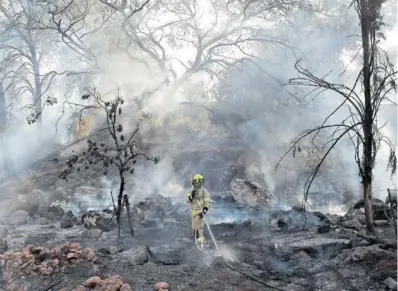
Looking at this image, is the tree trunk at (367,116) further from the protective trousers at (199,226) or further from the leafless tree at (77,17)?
the leafless tree at (77,17)

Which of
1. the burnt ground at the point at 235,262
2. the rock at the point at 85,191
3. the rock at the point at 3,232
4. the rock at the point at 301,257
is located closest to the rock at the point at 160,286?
the burnt ground at the point at 235,262

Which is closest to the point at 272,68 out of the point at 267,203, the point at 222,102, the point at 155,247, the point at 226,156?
the point at 222,102

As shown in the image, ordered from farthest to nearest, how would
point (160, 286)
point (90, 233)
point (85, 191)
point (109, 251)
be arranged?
point (85, 191) < point (90, 233) < point (109, 251) < point (160, 286)

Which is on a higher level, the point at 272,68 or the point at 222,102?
the point at 272,68

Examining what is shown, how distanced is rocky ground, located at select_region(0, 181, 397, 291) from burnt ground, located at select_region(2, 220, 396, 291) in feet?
0.06

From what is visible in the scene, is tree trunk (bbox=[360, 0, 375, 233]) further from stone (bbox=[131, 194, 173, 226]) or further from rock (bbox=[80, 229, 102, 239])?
rock (bbox=[80, 229, 102, 239])

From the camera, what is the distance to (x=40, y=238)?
34.4ft

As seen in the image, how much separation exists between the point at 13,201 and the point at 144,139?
725cm

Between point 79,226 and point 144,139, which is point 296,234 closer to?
point 79,226

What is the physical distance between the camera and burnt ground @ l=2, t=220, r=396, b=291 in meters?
6.77

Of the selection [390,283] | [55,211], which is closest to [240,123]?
[55,211]

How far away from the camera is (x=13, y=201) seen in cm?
1513

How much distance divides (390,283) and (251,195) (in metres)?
8.45

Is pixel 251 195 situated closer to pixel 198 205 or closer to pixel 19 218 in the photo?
pixel 198 205
